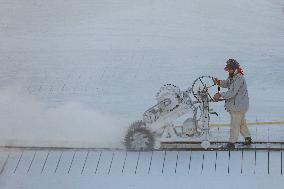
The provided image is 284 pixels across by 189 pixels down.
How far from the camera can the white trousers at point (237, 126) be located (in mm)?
9016

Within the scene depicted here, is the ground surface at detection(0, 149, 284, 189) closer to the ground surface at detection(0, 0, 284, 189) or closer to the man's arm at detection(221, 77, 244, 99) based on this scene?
the ground surface at detection(0, 0, 284, 189)

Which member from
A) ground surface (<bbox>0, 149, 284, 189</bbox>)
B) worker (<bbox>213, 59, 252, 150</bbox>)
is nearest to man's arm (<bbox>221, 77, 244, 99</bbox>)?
worker (<bbox>213, 59, 252, 150</bbox>)

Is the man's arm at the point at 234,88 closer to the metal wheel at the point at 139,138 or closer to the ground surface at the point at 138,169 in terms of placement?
the ground surface at the point at 138,169

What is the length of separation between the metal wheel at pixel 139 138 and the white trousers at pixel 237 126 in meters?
1.24

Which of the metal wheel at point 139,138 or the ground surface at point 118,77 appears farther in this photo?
the metal wheel at point 139,138

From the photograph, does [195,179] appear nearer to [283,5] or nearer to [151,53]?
[151,53]

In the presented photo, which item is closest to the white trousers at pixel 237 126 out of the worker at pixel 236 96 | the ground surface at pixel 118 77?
the worker at pixel 236 96

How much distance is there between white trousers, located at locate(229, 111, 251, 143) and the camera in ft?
29.6

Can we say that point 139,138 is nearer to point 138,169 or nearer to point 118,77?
point 138,169

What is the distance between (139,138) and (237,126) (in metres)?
1.51

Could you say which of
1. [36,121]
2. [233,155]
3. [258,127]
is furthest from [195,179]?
[36,121]

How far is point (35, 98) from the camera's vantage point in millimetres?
11578

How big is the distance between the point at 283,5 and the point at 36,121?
822cm

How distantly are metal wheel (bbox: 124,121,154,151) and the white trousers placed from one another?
124 centimetres
